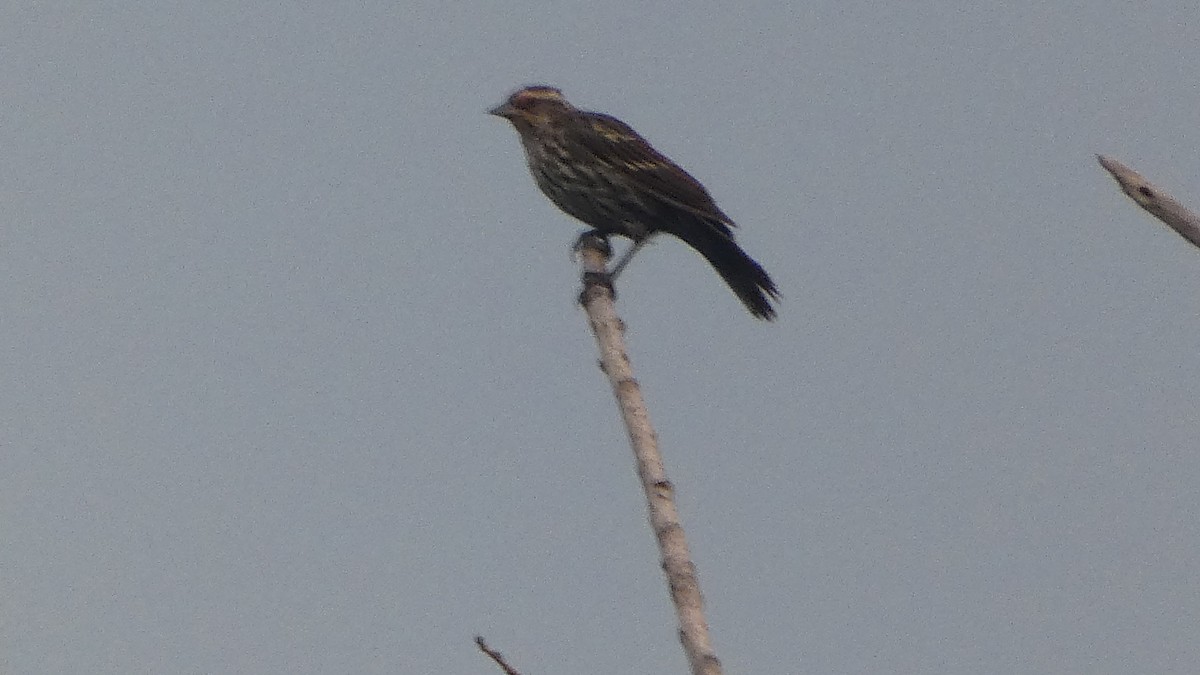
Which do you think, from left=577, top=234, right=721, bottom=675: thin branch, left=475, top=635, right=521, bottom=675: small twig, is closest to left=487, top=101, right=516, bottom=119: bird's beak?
left=577, top=234, right=721, bottom=675: thin branch

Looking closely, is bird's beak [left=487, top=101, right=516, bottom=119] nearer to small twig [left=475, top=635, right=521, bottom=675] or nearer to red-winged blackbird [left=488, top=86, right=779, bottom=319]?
red-winged blackbird [left=488, top=86, right=779, bottom=319]

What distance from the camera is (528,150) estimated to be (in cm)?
1073

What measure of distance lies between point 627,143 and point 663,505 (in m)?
6.64

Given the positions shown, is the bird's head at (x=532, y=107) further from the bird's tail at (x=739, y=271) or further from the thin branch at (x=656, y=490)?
the thin branch at (x=656, y=490)

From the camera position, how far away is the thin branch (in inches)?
142

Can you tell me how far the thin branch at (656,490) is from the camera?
361cm

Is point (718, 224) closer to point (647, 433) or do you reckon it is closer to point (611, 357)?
point (611, 357)

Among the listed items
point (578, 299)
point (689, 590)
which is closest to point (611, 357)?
point (689, 590)

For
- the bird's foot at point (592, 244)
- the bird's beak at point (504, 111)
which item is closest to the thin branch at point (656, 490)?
the bird's foot at point (592, 244)

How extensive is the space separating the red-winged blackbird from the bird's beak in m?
0.23

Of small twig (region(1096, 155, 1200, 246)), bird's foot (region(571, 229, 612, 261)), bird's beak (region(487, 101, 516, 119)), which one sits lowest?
small twig (region(1096, 155, 1200, 246))

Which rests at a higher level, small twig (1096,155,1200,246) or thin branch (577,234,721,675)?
small twig (1096,155,1200,246)

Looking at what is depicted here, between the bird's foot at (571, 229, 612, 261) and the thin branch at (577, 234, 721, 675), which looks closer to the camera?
the thin branch at (577, 234, 721, 675)

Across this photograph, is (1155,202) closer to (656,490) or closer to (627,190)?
(656,490)
